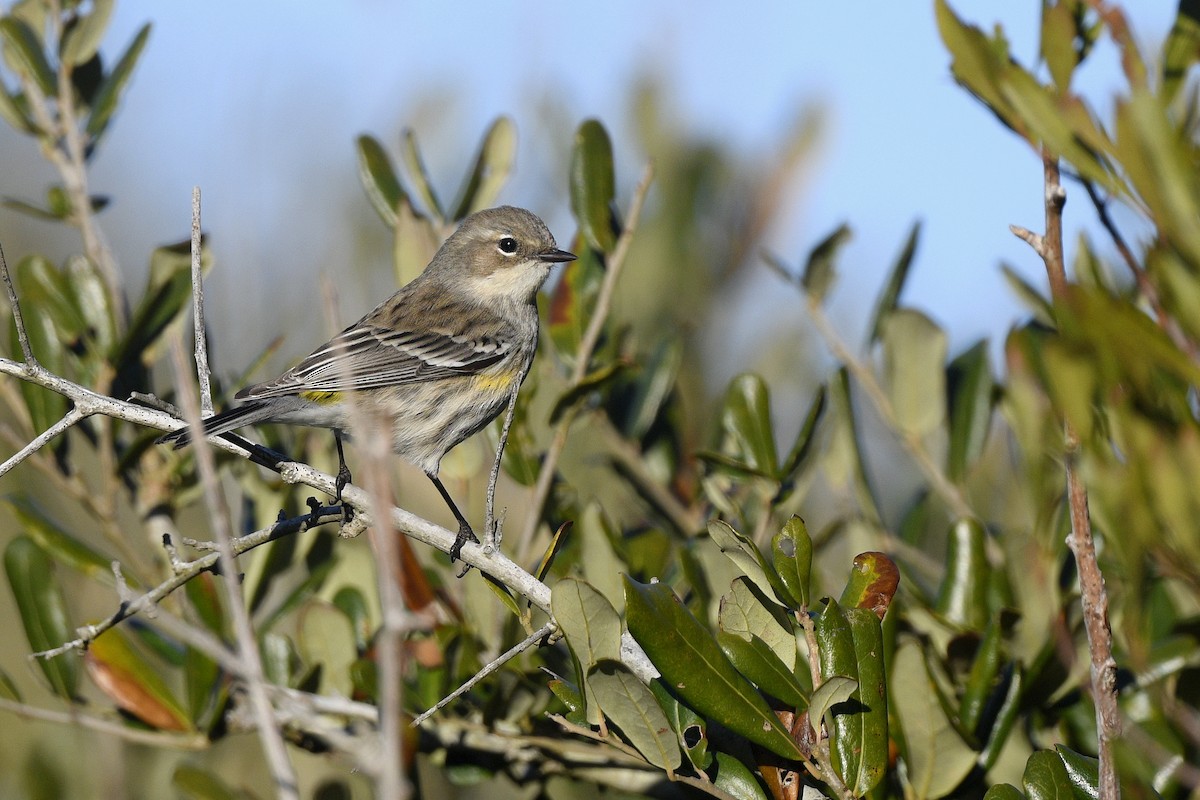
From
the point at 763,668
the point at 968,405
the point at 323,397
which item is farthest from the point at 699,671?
the point at 323,397

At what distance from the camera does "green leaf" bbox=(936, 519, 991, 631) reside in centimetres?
274

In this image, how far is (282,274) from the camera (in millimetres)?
5973

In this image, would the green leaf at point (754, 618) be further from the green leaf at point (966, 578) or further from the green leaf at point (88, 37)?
the green leaf at point (88, 37)

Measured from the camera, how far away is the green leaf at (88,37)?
12.2ft

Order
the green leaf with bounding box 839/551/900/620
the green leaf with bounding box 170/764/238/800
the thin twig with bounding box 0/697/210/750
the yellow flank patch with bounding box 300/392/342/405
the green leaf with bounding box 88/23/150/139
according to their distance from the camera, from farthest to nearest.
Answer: the yellow flank patch with bounding box 300/392/342/405, the green leaf with bounding box 88/23/150/139, the thin twig with bounding box 0/697/210/750, the green leaf with bounding box 170/764/238/800, the green leaf with bounding box 839/551/900/620

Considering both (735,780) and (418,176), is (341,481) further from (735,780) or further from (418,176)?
(735,780)

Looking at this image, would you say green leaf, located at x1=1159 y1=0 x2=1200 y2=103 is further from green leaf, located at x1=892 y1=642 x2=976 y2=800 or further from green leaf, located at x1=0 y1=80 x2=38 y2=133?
green leaf, located at x1=0 y1=80 x2=38 y2=133

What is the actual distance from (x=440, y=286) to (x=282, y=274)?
904mm

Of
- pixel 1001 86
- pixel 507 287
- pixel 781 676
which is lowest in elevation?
pixel 781 676

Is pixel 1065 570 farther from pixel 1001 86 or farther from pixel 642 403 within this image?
pixel 1001 86

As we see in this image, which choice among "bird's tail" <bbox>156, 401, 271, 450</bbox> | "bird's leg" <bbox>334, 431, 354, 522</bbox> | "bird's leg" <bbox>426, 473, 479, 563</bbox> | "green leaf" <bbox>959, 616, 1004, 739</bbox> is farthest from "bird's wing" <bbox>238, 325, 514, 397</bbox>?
"green leaf" <bbox>959, 616, 1004, 739</bbox>

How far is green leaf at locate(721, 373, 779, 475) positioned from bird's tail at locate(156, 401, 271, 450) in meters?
1.36

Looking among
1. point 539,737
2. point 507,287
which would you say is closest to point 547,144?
point 507,287

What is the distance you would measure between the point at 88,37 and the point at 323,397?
1.39 meters
